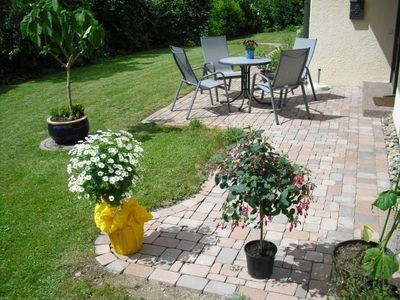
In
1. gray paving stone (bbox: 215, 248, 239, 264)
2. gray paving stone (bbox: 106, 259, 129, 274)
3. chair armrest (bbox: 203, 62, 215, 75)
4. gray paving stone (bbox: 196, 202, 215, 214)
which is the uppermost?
chair armrest (bbox: 203, 62, 215, 75)

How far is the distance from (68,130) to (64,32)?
122 centimetres

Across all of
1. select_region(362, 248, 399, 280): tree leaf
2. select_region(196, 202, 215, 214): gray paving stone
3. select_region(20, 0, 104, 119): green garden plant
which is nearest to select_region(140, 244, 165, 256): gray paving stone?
select_region(196, 202, 215, 214): gray paving stone

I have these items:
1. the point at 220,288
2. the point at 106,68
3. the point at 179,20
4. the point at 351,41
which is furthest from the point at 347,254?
the point at 179,20

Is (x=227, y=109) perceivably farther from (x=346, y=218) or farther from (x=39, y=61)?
(x=39, y=61)

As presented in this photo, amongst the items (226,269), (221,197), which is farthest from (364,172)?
(226,269)

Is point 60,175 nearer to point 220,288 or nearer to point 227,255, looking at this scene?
point 227,255

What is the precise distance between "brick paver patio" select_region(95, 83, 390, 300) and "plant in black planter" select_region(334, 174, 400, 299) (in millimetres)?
265

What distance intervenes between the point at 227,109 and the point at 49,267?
13.7 feet

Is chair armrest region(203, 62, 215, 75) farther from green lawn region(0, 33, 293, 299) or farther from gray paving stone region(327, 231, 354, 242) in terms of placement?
gray paving stone region(327, 231, 354, 242)

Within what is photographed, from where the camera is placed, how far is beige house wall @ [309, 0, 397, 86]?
723 cm

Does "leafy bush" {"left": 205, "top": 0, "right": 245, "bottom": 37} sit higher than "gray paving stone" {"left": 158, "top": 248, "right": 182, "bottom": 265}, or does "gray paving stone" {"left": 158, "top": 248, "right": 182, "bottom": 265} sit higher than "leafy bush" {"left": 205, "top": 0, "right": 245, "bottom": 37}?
"leafy bush" {"left": 205, "top": 0, "right": 245, "bottom": 37}

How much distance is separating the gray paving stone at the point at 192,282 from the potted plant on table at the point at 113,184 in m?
0.49

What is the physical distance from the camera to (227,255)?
2.97 m

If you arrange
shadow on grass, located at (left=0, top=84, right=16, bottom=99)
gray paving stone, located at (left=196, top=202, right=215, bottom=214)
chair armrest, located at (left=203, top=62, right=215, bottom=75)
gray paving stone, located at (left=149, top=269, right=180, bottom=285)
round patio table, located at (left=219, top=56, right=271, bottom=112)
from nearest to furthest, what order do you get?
gray paving stone, located at (left=149, top=269, right=180, bottom=285), gray paving stone, located at (left=196, top=202, right=215, bottom=214), round patio table, located at (left=219, top=56, right=271, bottom=112), chair armrest, located at (left=203, top=62, right=215, bottom=75), shadow on grass, located at (left=0, top=84, right=16, bottom=99)
